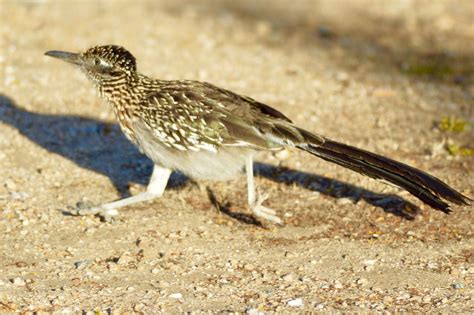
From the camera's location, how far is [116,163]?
30.1ft

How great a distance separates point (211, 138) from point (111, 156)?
2.28 meters

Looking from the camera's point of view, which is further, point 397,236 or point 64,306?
point 397,236

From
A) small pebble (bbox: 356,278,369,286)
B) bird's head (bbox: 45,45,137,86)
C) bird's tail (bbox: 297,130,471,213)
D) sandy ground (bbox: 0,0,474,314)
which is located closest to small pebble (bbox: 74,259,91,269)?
sandy ground (bbox: 0,0,474,314)

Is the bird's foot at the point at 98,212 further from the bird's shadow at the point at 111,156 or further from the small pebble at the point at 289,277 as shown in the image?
the small pebble at the point at 289,277

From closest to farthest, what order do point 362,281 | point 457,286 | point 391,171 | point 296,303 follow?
1. point 296,303
2. point 457,286
3. point 362,281
4. point 391,171

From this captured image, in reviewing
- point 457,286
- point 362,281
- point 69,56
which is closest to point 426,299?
point 457,286

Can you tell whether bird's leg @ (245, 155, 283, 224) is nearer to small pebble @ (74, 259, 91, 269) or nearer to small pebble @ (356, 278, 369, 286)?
small pebble @ (356, 278, 369, 286)

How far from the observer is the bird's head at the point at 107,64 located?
312 inches

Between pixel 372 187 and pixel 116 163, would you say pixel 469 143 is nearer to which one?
pixel 372 187

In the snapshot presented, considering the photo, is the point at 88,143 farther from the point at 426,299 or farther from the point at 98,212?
the point at 426,299

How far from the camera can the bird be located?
23.6ft

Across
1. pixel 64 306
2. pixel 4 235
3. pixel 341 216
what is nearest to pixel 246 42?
pixel 341 216

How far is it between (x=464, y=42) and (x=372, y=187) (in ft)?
19.2

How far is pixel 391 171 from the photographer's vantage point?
7.12 m
